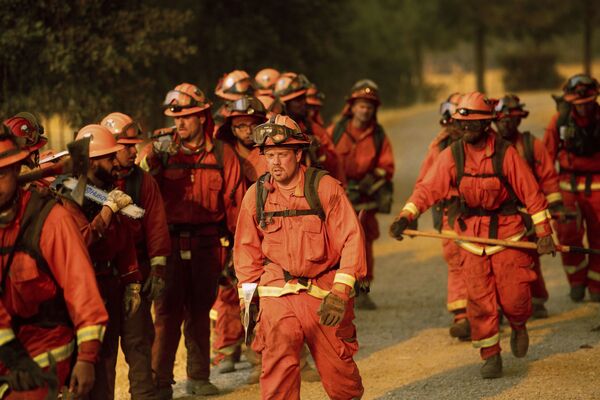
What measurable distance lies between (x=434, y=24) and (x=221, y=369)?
39904 mm

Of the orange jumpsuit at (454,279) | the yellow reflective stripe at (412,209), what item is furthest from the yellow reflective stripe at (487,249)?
the orange jumpsuit at (454,279)

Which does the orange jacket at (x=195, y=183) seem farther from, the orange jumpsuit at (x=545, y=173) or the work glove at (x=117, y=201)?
the orange jumpsuit at (x=545, y=173)

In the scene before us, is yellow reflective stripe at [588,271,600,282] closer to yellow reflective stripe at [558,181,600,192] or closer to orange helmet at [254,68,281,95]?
yellow reflective stripe at [558,181,600,192]

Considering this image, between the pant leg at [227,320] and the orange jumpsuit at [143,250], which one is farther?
the pant leg at [227,320]

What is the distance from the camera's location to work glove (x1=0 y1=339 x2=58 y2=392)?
6305 millimetres

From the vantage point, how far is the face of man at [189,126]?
10.1 m

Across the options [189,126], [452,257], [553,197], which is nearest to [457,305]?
[452,257]

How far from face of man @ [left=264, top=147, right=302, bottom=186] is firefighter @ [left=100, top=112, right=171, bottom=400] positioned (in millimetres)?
1211

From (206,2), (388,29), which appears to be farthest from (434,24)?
(206,2)

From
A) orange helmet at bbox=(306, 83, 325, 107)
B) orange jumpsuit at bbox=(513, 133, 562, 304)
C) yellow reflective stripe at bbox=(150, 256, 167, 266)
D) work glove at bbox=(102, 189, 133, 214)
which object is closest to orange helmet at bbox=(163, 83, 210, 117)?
yellow reflective stripe at bbox=(150, 256, 167, 266)

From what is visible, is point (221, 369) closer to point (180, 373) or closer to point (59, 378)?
point (180, 373)

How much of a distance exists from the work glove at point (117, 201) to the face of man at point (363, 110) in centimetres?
628

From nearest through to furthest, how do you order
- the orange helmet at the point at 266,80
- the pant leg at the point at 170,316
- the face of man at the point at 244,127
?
1. the pant leg at the point at 170,316
2. the face of man at the point at 244,127
3. the orange helmet at the point at 266,80

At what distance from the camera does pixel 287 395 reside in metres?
7.66
